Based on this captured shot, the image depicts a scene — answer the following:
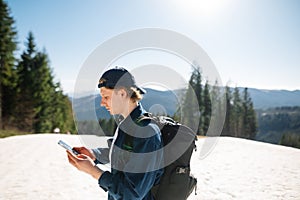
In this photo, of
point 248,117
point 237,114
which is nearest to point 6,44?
point 237,114

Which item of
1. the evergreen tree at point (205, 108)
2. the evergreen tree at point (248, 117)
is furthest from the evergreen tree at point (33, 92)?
the evergreen tree at point (248, 117)

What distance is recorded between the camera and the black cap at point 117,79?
144 centimetres

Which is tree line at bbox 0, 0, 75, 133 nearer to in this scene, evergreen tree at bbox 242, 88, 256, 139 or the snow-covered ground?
the snow-covered ground

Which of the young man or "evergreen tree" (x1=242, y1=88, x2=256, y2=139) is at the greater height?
the young man

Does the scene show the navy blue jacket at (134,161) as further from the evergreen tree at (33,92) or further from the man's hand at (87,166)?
the evergreen tree at (33,92)

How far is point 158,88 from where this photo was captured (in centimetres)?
190

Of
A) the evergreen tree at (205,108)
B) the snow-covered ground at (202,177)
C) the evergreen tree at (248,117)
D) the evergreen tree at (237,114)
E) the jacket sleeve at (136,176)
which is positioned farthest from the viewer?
the evergreen tree at (248,117)

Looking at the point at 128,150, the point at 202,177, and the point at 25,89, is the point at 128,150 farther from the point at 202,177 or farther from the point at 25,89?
the point at 25,89

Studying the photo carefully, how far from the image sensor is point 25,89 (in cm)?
3173

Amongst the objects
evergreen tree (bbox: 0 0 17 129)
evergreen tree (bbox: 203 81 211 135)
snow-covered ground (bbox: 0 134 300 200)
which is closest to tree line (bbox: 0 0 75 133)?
evergreen tree (bbox: 0 0 17 129)

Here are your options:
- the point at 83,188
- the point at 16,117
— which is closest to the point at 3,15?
the point at 16,117

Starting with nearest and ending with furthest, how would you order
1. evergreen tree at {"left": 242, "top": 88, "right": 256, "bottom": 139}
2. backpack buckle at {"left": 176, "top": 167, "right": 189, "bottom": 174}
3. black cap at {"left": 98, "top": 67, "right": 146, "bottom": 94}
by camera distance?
black cap at {"left": 98, "top": 67, "right": 146, "bottom": 94} < backpack buckle at {"left": 176, "top": 167, "right": 189, "bottom": 174} < evergreen tree at {"left": 242, "top": 88, "right": 256, "bottom": 139}

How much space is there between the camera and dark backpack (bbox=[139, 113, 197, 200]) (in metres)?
1.52

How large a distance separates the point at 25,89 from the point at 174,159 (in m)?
33.8
